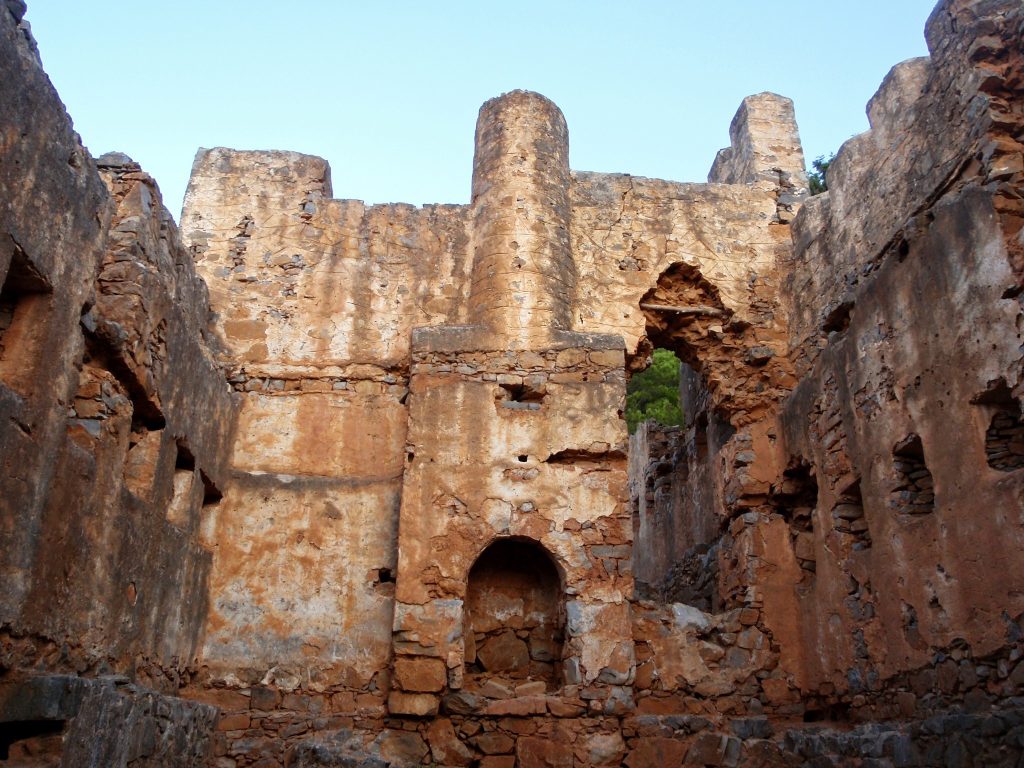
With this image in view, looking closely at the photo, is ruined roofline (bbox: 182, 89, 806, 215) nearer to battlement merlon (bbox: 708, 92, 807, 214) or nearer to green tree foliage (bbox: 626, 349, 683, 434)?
battlement merlon (bbox: 708, 92, 807, 214)

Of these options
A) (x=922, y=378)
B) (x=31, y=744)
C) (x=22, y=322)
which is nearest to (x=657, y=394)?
(x=922, y=378)

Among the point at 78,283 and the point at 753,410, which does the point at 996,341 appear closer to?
the point at 753,410

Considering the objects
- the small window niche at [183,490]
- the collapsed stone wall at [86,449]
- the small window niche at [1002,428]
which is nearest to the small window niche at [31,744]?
the collapsed stone wall at [86,449]

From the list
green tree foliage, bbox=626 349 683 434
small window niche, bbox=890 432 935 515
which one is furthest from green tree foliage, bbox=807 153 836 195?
small window niche, bbox=890 432 935 515

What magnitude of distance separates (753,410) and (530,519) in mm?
2683

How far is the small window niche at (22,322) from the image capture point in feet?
14.9

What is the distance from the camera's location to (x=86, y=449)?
5.13m

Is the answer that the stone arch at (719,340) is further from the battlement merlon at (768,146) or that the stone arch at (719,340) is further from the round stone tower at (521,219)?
the battlement merlon at (768,146)

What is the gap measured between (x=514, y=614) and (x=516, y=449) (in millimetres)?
1329

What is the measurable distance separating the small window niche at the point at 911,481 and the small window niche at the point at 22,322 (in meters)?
5.29

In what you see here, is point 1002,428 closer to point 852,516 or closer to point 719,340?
point 852,516

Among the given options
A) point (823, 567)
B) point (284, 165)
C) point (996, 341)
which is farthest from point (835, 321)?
point (284, 165)

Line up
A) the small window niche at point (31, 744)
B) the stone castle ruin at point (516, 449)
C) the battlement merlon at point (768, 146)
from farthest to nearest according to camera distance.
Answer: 1. the battlement merlon at point (768, 146)
2. the stone castle ruin at point (516, 449)
3. the small window niche at point (31, 744)

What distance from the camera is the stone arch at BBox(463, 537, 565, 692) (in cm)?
732
